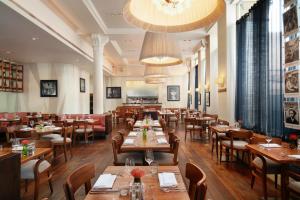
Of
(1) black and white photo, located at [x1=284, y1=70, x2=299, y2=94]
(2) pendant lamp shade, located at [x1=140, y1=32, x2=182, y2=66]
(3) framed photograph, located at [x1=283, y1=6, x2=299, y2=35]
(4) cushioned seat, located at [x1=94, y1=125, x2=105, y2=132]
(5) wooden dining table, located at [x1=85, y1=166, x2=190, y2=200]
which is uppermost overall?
(3) framed photograph, located at [x1=283, y1=6, x2=299, y2=35]

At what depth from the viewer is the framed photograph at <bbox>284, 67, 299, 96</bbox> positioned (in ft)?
12.0

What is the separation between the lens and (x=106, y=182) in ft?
6.32

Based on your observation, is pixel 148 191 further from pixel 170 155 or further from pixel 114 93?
pixel 114 93

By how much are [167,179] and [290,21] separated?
3.47 meters

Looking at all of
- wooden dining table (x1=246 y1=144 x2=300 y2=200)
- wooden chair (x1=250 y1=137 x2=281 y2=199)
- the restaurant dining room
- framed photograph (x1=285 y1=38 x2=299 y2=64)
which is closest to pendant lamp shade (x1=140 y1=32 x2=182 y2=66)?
the restaurant dining room

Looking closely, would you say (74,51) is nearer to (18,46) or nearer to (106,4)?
(18,46)

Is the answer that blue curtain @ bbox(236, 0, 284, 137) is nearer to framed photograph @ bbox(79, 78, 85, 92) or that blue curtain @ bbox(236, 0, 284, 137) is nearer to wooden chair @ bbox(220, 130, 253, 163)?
wooden chair @ bbox(220, 130, 253, 163)

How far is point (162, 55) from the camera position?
12.0ft

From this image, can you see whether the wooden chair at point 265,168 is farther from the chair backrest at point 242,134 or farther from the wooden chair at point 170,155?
the wooden chair at point 170,155

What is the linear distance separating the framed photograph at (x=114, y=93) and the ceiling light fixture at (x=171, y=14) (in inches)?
713

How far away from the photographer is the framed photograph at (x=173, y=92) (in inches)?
778

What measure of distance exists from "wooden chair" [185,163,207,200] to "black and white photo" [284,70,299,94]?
2615 millimetres

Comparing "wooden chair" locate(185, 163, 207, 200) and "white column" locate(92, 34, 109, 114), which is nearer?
"wooden chair" locate(185, 163, 207, 200)

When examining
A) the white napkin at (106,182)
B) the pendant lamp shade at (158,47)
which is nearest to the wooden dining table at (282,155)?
the pendant lamp shade at (158,47)
